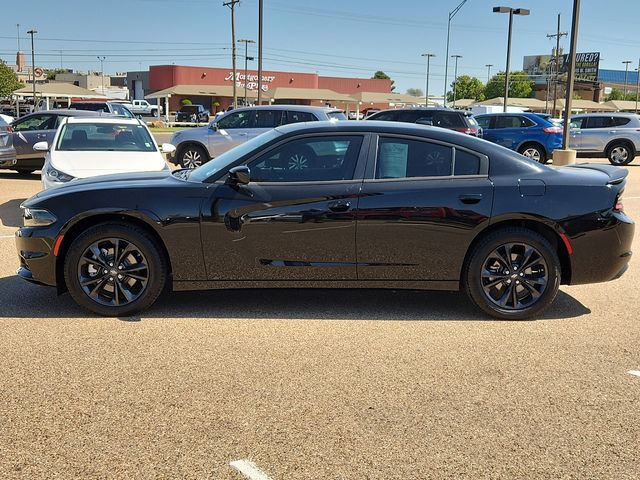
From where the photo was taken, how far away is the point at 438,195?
535cm

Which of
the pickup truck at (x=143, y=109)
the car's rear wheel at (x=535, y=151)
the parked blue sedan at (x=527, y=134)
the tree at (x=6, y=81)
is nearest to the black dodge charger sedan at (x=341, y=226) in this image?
the parked blue sedan at (x=527, y=134)

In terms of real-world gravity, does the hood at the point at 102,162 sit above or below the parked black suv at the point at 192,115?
below

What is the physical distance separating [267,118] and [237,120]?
0.83 m

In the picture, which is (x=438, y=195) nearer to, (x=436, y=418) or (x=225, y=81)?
(x=436, y=418)

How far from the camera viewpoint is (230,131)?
16.9 metres

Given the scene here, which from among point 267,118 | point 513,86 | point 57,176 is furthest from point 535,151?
point 513,86

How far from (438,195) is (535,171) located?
0.83 m

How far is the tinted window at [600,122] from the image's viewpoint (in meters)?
23.1

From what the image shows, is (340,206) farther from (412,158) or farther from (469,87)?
(469,87)

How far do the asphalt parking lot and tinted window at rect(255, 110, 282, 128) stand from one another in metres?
11.0

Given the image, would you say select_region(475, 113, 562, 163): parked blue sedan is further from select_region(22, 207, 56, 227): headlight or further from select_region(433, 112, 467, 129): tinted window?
select_region(22, 207, 56, 227): headlight

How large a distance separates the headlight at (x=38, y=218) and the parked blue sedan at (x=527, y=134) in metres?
17.5

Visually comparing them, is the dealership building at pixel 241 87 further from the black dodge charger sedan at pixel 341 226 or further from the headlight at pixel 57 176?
the black dodge charger sedan at pixel 341 226

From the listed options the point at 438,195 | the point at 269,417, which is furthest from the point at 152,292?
the point at 438,195
